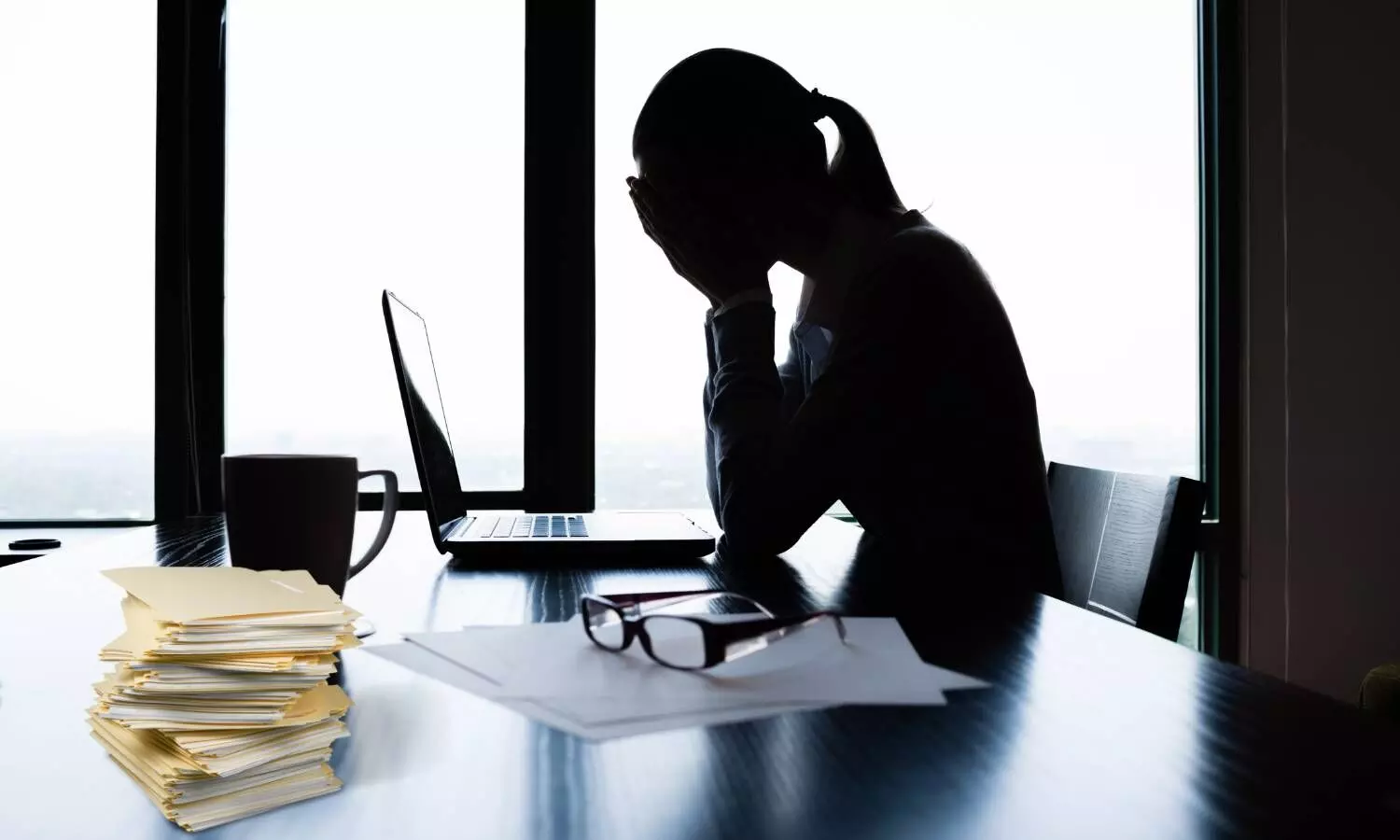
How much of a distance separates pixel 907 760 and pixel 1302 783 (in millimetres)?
134

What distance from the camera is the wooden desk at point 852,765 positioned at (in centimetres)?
28

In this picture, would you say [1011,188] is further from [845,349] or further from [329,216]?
[329,216]

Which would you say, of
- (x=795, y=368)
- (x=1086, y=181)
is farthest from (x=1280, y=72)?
(x=795, y=368)

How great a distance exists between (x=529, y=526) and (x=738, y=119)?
60 cm

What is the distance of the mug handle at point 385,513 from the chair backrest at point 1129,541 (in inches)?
27.3

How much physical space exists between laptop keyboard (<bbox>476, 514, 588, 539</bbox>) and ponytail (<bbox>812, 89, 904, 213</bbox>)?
2.02 feet

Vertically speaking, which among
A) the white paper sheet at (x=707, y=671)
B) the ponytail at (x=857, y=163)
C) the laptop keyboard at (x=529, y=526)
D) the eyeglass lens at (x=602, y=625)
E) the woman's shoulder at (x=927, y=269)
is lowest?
the laptop keyboard at (x=529, y=526)

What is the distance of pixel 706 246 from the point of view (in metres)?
1.22

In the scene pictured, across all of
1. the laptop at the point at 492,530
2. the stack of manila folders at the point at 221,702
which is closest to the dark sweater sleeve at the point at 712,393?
the laptop at the point at 492,530

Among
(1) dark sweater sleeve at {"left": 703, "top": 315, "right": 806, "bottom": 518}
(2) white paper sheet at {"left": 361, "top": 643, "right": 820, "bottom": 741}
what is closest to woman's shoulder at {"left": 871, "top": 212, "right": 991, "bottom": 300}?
(1) dark sweater sleeve at {"left": 703, "top": 315, "right": 806, "bottom": 518}

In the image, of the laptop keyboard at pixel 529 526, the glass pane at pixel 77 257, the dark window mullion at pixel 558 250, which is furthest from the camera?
the dark window mullion at pixel 558 250

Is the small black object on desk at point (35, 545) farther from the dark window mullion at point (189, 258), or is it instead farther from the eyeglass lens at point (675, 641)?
the eyeglass lens at point (675, 641)

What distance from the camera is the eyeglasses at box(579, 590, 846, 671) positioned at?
1.31 feet

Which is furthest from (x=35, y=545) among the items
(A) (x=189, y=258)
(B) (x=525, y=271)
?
→ (B) (x=525, y=271)
